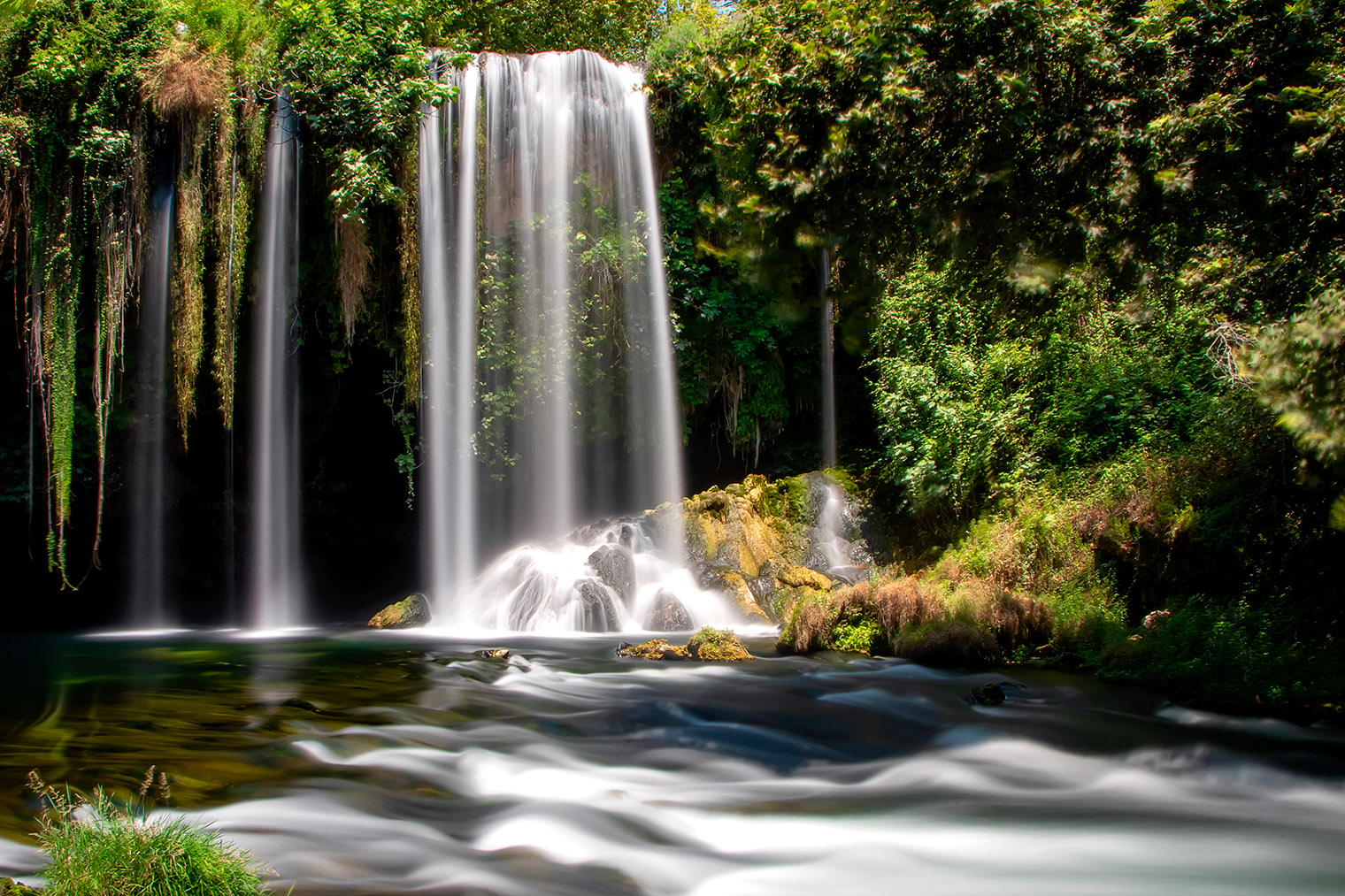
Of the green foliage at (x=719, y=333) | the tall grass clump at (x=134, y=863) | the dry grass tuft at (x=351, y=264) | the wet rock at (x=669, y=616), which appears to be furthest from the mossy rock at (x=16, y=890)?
the green foliage at (x=719, y=333)

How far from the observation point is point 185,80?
12.9 m

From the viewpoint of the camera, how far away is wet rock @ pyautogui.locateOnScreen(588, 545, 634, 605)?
12539 mm

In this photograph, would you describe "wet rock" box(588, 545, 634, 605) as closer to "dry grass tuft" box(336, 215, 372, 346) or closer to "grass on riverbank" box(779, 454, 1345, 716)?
"grass on riverbank" box(779, 454, 1345, 716)

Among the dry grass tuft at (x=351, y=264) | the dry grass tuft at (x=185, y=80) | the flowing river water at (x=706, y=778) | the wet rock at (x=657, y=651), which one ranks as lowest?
the flowing river water at (x=706, y=778)

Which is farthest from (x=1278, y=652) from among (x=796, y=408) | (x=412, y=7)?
(x=412, y=7)

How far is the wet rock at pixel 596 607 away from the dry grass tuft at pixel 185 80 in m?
8.38

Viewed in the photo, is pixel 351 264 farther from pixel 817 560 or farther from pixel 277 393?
pixel 817 560

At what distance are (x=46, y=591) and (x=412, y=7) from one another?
10907 mm

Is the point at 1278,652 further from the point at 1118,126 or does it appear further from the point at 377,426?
the point at 377,426

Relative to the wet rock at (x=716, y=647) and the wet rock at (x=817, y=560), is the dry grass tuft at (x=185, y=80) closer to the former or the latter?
the wet rock at (x=716, y=647)

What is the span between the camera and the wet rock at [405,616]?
13.0 m

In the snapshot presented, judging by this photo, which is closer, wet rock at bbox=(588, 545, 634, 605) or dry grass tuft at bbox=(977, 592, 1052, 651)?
dry grass tuft at bbox=(977, 592, 1052, 651)

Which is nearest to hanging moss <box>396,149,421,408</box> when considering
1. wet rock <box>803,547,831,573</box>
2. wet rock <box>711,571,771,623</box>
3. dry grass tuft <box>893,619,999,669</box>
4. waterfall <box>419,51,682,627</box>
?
waterfall <box>419,51,682,627</box>

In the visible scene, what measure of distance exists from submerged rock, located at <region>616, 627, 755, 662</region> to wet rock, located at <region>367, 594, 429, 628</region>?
14.9 feet
